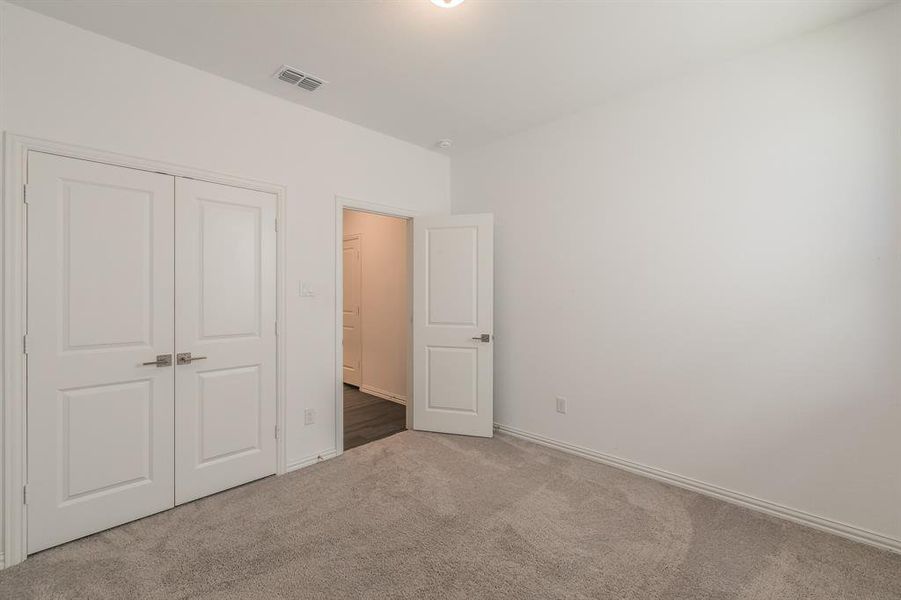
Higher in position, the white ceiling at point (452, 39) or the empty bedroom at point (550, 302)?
the white ceiling at point (452, 39)

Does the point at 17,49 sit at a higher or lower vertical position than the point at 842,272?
higher

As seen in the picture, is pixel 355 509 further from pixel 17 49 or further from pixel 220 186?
pixel 17 49

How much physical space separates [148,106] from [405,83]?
1.58 meters

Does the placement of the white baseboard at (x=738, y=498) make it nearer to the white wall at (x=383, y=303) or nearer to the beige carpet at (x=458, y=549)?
the beige carpet at (x=458, y=549)

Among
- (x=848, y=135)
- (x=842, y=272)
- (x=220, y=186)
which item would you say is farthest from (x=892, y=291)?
(x=220, y=186)

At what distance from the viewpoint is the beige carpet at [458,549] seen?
1810mm

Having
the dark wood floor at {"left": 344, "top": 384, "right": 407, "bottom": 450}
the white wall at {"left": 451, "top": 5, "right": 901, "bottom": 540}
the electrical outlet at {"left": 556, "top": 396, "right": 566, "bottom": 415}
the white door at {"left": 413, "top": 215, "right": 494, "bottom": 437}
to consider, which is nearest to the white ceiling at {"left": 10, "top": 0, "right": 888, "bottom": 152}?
the white wall at {"left": 451, "top": 5, "right": 901, "bottom": 540}

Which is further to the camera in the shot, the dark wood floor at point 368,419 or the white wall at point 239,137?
the dark wood floor at point 368,419

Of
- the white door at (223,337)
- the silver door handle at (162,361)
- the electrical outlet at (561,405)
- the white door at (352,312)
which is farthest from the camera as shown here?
the white door at (352,312)

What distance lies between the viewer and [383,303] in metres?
5.18

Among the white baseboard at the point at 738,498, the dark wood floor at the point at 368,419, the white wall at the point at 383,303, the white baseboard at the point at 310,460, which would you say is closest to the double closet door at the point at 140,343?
the white baseboard at the point at 310,460

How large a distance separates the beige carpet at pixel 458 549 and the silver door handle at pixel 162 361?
2.94ft

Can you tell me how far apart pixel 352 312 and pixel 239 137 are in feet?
10.6

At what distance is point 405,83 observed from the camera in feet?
9.10
